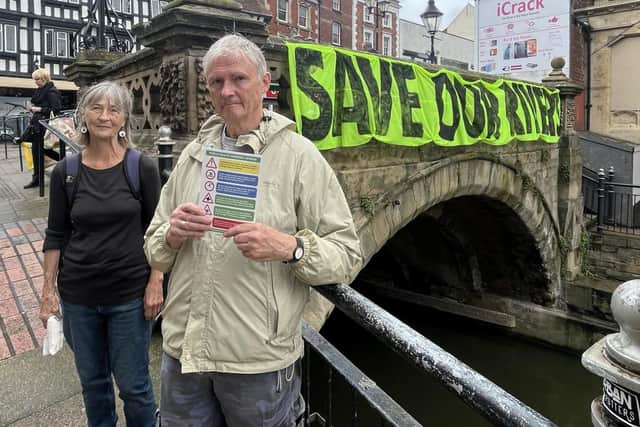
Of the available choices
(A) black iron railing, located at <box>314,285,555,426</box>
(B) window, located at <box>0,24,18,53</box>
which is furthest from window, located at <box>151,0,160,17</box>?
(A) black iron railing, located at <box>314,285,555,426</box>

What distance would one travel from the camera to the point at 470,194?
7.29 metres

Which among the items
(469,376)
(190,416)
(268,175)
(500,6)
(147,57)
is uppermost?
(500,6)

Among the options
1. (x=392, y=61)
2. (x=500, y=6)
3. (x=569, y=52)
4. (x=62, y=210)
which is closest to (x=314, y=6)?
(x=500, y=6)

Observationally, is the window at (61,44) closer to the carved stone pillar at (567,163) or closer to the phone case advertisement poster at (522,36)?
the phone case advertisement poster at (522,36)

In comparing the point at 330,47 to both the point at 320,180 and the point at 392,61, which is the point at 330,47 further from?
the point at 320,180

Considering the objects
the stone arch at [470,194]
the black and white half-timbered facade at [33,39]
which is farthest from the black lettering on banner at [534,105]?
the black and white half-timbered facade at [33,39]

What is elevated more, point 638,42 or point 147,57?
point 638,42

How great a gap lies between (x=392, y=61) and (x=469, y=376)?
4.64 m

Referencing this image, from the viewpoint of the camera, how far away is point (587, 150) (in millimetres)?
14836

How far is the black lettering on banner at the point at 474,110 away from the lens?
21.0 ft

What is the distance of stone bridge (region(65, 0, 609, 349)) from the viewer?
3744 millimetres

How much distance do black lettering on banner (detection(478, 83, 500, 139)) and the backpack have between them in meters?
5.70

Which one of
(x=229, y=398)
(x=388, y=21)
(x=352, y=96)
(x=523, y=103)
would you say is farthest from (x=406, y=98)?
(x=388, y=21)

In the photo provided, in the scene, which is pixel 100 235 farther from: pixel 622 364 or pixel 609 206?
pixel 609 206
